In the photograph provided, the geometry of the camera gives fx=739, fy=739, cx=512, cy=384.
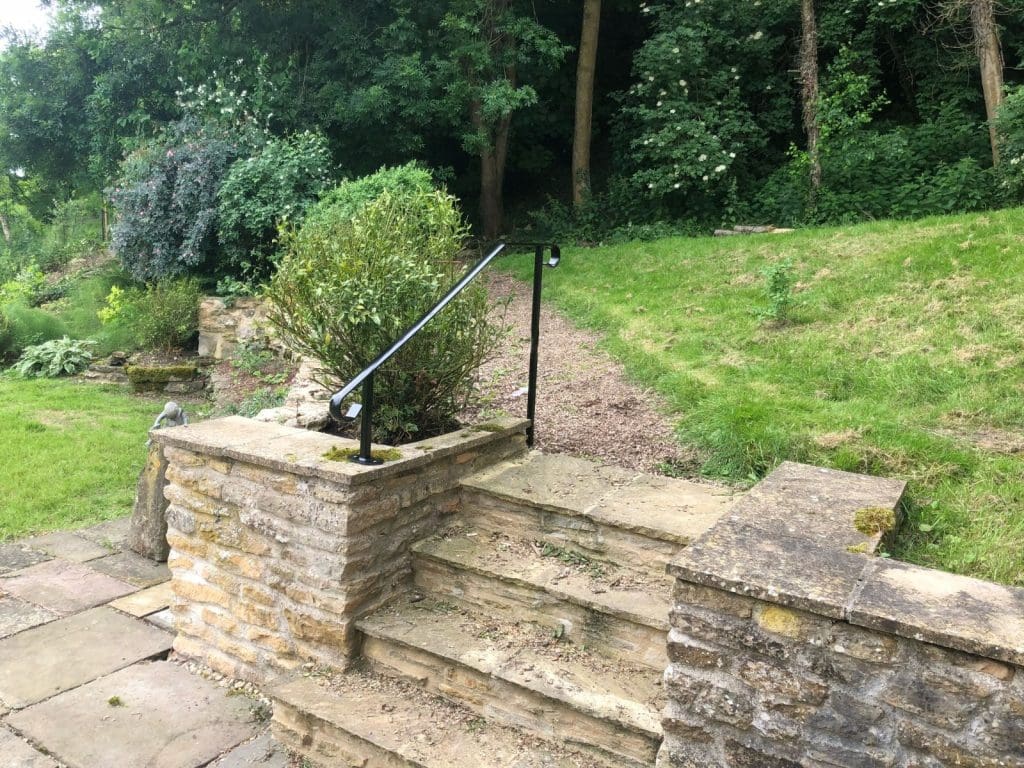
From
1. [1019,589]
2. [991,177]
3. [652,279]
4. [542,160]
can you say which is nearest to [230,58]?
[542,160]

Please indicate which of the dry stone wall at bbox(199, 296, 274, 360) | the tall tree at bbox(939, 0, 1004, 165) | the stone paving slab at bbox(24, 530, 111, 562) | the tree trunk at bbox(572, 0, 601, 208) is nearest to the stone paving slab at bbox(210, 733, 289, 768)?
the stone paving slab at bbox(24, 530, 111, 562)

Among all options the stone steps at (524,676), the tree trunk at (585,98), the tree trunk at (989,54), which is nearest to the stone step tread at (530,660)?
the stone steps at (524,676)

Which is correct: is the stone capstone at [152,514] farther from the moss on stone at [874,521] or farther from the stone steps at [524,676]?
the moss on stone at [874,521]

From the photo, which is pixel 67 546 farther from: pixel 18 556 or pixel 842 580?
pixel 842 580

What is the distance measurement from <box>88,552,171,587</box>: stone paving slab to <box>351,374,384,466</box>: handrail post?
1816mm

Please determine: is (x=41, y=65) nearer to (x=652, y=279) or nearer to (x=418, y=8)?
(x=418, y=8)

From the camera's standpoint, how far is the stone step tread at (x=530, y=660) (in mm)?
2352

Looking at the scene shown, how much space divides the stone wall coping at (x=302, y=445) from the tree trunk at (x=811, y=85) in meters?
7.96

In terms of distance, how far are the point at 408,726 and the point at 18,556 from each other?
2.91 meters

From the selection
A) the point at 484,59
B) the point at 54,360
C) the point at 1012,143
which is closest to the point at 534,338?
the point at 1012,143

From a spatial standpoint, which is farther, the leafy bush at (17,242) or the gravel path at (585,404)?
the leafy bush at (17,242)

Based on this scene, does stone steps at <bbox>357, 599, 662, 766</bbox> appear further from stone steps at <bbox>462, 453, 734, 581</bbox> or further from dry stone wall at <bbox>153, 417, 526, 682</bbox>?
stone steps at <bbox>462, 453, 734, 581</bbox>

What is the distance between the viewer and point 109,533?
14.8 ft

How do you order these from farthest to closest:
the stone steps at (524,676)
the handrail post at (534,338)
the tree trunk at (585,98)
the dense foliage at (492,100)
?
the tree trunk at (585,98) → the dense foliage at (492,100) → the handrail post at (534,338) → the stone steps at (524,676)
